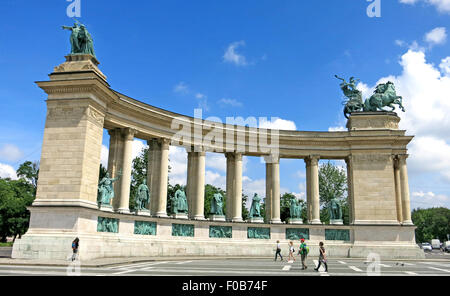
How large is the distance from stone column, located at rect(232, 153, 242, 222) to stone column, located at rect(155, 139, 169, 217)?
28.2 feet

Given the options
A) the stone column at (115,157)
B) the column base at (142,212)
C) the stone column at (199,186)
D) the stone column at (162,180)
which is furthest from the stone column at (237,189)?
the stone column at (115,157)

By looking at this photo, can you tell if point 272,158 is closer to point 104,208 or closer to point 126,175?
point 126,175

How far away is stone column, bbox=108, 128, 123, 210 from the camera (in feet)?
125

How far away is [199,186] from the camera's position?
42875 millimetres

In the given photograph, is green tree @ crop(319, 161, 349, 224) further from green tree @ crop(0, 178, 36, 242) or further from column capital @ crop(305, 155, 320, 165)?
green tree @ crop(0, 178, 36, 242)

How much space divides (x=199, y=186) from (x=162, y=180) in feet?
14.7

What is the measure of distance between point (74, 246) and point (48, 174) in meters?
7.91

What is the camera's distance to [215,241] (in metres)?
42.0

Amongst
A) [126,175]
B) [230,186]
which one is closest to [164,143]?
[126,175]

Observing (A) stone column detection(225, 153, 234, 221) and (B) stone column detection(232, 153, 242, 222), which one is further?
(A) stone column detection(225, 153, 234, 221)

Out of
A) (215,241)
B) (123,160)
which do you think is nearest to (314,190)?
(215,241)

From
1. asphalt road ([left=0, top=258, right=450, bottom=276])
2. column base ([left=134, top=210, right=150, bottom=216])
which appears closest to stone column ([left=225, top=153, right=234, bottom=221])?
column base ([left=134, top=210, right=150, bottom=216])

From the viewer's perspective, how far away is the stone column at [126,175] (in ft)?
120
